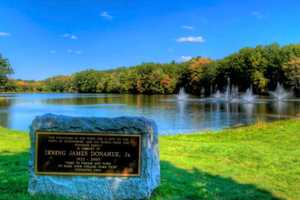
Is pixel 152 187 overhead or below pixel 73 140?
below

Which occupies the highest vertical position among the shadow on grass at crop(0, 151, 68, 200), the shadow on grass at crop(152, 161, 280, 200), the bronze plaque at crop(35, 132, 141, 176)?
the bronze plaque at crop(35, 132, 141, 176)

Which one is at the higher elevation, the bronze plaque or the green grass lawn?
the bronze plaque

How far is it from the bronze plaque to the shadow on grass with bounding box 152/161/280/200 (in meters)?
0.64

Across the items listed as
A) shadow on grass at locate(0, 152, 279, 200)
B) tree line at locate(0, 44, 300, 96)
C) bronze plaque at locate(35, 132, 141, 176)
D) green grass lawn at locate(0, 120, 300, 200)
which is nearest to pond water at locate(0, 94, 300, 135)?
green grass lawn at locate(0, 120, 300, 200)

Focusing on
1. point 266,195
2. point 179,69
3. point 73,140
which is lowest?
point 266,195

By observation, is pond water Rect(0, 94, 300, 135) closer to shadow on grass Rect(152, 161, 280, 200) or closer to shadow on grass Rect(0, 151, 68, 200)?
shadow on grass Rect(0, 151, 68, 200)

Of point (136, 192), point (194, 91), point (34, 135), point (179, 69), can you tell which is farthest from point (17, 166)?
point (179, 69)

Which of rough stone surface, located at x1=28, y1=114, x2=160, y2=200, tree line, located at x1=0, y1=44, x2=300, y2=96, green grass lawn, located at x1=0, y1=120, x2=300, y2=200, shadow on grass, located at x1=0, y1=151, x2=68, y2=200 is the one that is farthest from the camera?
tree line, located at x1=0, y1=44, x2=300, y2=96

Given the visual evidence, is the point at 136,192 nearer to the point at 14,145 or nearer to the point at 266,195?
the point at 266,195

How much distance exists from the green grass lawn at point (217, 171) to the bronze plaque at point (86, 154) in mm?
515

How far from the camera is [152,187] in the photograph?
191 inches

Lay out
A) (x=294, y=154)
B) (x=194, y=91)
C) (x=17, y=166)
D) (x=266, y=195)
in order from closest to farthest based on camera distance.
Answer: (x=266, y=195), (x=17, y=166), (x=294, y=154), (x=194, y=91)

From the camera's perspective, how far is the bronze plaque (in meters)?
4.78

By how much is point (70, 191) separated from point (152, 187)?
1111 mm
